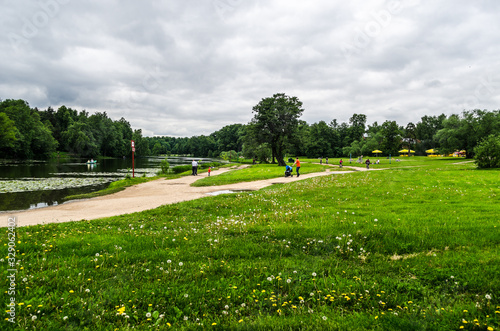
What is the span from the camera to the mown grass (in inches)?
150

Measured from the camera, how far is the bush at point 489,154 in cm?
3148

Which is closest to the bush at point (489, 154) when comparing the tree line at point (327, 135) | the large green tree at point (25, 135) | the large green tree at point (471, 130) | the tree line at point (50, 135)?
the tree line at point (327, 135)

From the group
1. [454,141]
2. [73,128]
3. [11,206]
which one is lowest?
[11,206]

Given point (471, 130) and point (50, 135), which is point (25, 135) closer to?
point (50, 135)

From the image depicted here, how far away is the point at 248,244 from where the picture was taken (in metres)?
6.88

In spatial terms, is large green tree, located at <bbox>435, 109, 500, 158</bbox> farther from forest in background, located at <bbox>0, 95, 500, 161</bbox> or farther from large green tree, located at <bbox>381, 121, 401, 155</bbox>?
large green tree, located at <bbox>381, 121, 401, 155</bbox>

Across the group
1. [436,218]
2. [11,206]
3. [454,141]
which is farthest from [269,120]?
[454,141]

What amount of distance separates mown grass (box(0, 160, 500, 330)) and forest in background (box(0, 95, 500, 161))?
48561 millimetres

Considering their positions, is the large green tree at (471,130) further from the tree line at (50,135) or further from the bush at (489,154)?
the tree line at (50,135)

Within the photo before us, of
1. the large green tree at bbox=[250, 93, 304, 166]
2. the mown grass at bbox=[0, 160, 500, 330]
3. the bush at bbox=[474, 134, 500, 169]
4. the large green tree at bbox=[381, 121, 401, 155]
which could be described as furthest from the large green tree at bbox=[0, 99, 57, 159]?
the large green tree at bbox=[381, 121, 401, 155]

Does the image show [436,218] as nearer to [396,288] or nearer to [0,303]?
[396,288]

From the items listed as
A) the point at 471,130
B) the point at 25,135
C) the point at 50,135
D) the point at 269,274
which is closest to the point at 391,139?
the point at 471,130

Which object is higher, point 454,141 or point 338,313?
point 454,141

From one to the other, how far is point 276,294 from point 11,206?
21294mm
